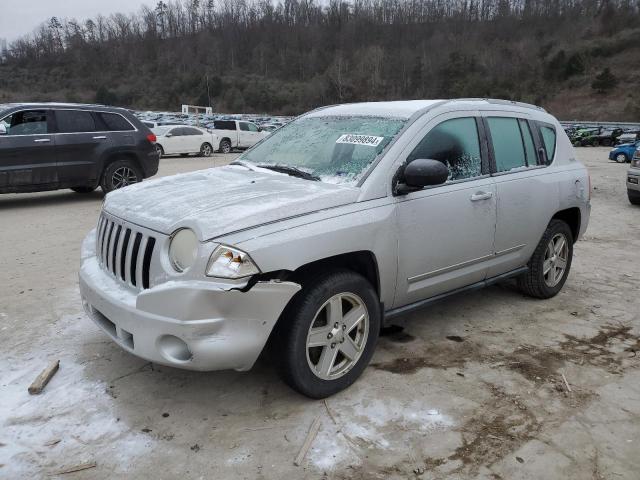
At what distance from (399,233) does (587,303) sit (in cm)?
256

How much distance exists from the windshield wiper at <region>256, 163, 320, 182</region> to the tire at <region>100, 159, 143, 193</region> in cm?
694

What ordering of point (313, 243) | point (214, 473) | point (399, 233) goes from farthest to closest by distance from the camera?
point (399, 233) < point (313, 243) < point (214, 473)

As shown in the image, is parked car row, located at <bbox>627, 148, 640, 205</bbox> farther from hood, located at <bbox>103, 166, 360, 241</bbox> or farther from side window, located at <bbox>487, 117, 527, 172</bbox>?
hood, located at <bbox>103, 166, 360, 241</bbox>

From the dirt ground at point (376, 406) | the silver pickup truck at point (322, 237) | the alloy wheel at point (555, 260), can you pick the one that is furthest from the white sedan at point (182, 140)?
the alloy wheel at point (555, 260)

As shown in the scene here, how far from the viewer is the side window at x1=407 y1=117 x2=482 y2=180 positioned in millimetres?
3764

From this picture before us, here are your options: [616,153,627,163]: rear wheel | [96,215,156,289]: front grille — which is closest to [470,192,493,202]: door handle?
[96,215,156,289]: front grille

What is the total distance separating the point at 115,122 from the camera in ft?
33.9

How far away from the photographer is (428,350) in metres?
3.96

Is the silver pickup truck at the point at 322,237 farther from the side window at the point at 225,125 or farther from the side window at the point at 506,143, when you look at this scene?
the side window at the point at 225,125

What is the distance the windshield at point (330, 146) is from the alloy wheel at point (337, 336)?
2.53ft

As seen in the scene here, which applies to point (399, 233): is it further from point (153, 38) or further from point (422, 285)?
point (153, 38)

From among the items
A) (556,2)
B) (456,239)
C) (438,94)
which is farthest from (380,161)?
(556,2)

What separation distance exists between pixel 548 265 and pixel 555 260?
12cm

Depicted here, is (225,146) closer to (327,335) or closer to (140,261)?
(140,261)
